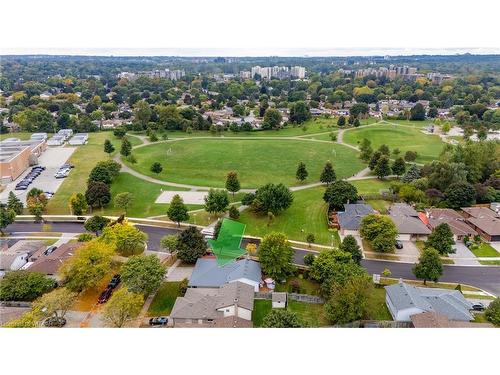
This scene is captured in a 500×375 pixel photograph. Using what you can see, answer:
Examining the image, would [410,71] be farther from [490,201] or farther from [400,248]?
[400,248]

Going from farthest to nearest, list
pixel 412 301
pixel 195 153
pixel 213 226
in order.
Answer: pixel 195 153 < pixel 213 226 < pixel 412 301

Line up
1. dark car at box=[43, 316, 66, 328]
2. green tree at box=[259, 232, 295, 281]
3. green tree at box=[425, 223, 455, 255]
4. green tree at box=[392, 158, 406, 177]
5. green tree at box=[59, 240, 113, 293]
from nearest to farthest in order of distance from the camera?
dark car at box=[43, 316, 66, 328] → green tree at box=[59, 240, 113, 293] → green tree at box=[259, 232, 295, 281] → green tree at box=[425, 223, 455, 255] → green tree at box=[392, 158, 406, 177]

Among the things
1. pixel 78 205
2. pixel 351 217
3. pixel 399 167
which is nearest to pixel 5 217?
pixel 78 205

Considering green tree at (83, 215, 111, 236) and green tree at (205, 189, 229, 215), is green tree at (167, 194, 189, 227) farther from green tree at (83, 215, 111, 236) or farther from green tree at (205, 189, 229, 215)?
green tree at (83, 215, 111, 236)

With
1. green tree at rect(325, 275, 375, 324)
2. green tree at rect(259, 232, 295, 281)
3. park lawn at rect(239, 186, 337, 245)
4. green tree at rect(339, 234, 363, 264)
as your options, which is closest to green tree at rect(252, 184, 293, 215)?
park lawn at rect(239, 186, 337, 245)

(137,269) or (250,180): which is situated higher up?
(137,269)

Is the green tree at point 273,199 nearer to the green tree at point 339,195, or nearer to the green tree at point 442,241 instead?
the green tree at point 339,195

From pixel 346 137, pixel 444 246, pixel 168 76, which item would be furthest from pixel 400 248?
pixel 168 76
